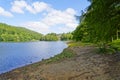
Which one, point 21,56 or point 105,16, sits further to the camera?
point 21,56

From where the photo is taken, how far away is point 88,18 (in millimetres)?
19766

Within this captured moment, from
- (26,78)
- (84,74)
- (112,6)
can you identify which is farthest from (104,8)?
(26,78)

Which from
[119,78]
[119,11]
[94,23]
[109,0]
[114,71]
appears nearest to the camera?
[119,78]

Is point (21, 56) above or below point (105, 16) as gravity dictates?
below

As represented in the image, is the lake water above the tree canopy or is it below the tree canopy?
below

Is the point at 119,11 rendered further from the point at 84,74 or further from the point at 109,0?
the point at 84,74

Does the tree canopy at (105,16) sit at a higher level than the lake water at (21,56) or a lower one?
higher

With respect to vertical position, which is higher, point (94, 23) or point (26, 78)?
point (94, 23)

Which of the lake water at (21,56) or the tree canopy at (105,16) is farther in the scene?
the lake water at (21,56)

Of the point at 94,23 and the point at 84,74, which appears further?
the point at 94,23

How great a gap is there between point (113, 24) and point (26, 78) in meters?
8.05

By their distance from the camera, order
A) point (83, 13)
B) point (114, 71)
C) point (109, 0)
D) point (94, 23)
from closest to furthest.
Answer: point (114, 71), point (109, 0), point (94, 23), point (83, 13)

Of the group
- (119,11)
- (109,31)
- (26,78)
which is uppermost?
(119,11)

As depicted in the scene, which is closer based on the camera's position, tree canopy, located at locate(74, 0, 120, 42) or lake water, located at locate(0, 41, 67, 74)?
tree canopy, located at locate(74, 0, 120, 42)
